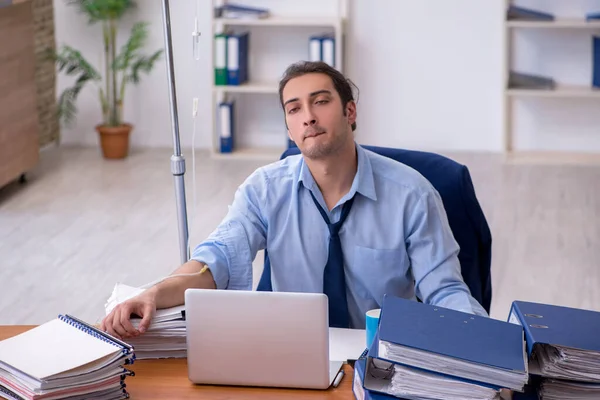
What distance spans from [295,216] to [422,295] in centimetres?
35

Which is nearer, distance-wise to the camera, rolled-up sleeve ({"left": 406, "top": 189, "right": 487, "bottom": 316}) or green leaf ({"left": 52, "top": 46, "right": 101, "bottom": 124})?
rolled-up sleeve ({"left": 406, "top": 189, "right": 487, "bottom": 316})

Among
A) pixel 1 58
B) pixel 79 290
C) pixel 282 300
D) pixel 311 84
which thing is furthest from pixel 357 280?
pixel 1 58

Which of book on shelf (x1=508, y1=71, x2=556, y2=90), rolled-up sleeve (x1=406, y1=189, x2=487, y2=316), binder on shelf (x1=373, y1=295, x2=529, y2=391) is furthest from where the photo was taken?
book on shelf (x1=508, y1=71, x2=556, y2=90)

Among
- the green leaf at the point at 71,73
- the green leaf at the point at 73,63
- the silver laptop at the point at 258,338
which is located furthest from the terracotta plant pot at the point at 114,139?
the silver laptop at the point at 258,338

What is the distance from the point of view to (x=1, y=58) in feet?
16.2

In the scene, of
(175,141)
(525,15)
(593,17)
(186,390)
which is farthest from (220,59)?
(186,390)

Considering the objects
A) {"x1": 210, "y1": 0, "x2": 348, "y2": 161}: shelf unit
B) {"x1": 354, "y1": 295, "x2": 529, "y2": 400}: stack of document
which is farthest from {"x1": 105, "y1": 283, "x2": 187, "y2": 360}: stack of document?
{"x1": 210, "y1": 0, "x2": 348, "y2": 161}: shelf unit

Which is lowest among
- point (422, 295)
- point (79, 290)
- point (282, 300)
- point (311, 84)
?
point (79, 290)

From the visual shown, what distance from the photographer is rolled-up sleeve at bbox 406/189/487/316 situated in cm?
211

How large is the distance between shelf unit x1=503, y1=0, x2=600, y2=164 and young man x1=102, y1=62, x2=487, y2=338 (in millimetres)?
3664

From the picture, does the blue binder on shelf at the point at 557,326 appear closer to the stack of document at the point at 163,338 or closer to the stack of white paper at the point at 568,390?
the stack of white paper at the point at 568,390

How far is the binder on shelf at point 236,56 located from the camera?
5887 mm

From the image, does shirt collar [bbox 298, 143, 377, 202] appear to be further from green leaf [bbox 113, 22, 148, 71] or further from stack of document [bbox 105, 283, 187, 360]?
green leaf [bbox 113, 22, 148, 71]

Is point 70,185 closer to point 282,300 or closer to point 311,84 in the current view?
point 311,84
